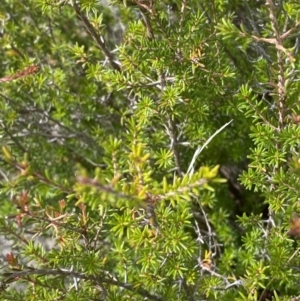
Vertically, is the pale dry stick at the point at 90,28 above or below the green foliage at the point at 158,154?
above

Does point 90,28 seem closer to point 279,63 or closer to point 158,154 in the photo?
point 158,154

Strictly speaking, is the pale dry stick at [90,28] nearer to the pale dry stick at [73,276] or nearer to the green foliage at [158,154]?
the green foliage at [158,154]

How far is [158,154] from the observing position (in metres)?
1.24

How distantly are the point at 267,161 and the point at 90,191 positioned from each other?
0.54m

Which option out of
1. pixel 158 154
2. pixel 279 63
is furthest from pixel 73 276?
pixel 279 63

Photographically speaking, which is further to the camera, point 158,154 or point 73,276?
point 158,154

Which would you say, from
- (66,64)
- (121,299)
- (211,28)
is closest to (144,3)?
(211,28)

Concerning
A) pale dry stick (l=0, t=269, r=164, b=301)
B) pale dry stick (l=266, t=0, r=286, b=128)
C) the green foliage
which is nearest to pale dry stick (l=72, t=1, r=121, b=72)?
the green foliage

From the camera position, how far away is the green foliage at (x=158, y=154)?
3.08 feet

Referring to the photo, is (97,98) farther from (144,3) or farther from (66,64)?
(144,3)

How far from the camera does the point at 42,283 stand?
3.64 ft

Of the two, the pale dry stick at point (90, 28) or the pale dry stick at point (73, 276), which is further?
the pale dry stick at point (90, 28)

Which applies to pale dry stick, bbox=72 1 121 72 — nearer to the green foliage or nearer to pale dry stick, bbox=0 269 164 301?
the green foliage

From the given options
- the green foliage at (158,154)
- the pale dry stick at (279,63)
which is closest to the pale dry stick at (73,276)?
the green foliage at (158,154)
